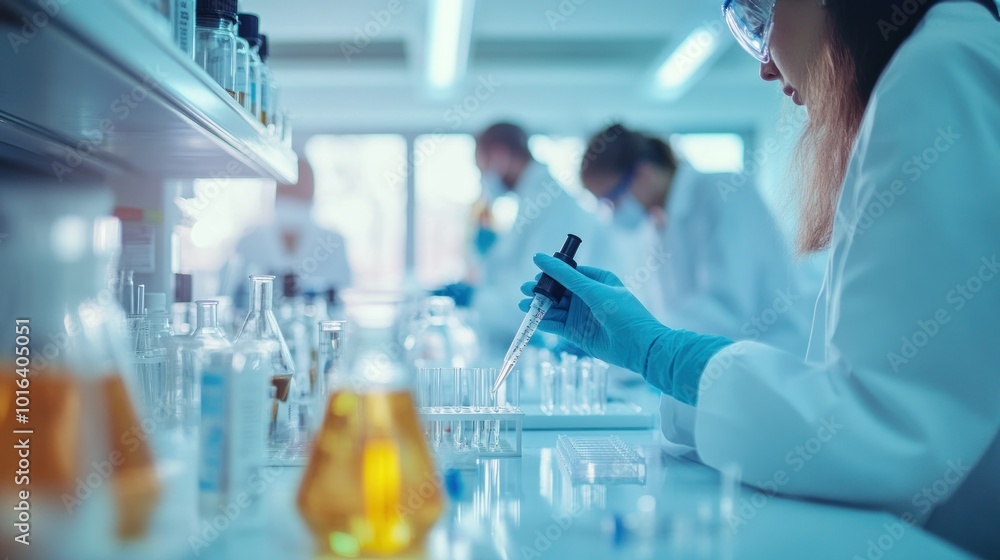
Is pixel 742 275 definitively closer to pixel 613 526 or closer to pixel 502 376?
pixel 502 376

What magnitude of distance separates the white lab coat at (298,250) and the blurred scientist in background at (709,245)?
2179 millimetres

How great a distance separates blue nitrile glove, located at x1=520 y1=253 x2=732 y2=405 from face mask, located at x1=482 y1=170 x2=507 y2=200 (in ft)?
8.27

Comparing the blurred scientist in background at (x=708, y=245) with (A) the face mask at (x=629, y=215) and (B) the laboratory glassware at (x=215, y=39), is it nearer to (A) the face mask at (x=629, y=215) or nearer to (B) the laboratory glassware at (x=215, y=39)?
(A) the face mask at (x=629, y=215)

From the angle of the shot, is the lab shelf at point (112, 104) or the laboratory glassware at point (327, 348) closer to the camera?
the lab shelf at point (112, 104)

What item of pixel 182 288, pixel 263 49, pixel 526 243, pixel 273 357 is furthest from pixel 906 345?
pixel 526 243

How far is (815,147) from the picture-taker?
1379 millimetres

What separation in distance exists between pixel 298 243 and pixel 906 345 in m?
4.53

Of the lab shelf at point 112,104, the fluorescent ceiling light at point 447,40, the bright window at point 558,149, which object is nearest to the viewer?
the lab shelf at point 112,104

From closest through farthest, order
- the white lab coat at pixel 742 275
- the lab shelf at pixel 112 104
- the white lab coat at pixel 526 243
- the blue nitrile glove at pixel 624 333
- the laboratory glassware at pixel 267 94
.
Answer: the lab shelf at pixel 112 104 → the blue nitrile glove at pixel 624 333 → the laboratory glassware at pixel 267 94 → the white lab coat at pixel 742 275 → the white lab coat at pixel 526 243

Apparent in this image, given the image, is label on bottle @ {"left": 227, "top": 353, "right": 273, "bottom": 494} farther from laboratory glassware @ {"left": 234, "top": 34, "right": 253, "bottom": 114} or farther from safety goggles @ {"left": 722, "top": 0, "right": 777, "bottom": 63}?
safety goggles @ {"left": 722, "top": 0, "right": 777, "bottom": 63}

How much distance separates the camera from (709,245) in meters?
2.63

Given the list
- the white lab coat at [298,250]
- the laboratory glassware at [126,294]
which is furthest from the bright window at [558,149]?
the laboratory glassware at [126,294]

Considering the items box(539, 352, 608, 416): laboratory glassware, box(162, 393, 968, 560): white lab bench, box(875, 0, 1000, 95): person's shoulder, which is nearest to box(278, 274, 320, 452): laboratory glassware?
box(162, 393, 968, 560): white lab bench

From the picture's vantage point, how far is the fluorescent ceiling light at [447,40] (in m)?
4.26
